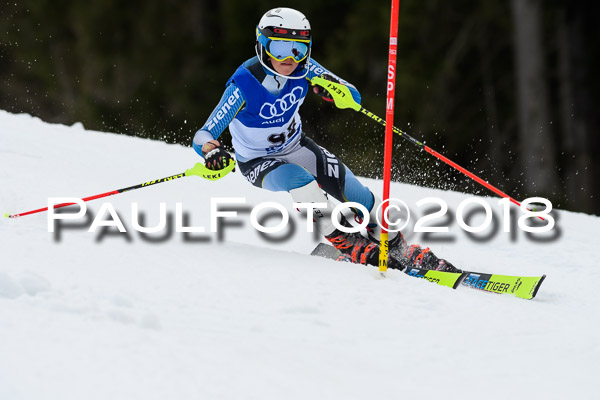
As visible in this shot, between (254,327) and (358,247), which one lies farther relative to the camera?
(358,247)

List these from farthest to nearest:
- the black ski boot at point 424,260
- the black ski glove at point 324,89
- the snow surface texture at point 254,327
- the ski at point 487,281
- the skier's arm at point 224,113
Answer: the black ski glove at point 324,89 → the black ski boot at point 424,260 → the skier's arm at point 224,113 → the ski at point 487,281 → the snow surface texture at point 254,327

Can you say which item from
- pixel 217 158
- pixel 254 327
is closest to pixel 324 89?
pixel 217 158

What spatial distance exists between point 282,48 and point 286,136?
56 centimetres

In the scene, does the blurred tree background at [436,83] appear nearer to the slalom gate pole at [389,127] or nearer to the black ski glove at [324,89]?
the black ski glove at [324,89]

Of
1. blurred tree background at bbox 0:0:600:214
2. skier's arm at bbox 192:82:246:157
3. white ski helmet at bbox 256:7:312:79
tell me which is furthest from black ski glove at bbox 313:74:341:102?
blurred tree background at bbox 0:0:600:214

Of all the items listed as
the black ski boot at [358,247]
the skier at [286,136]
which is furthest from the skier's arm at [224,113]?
the black ski boot at [358,247]

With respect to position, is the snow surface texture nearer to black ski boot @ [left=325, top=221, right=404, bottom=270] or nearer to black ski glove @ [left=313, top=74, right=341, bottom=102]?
black ski boot @ [left=325, top=221, right=404, bottom=270]

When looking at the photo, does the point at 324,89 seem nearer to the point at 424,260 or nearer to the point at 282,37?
the point at 282,37

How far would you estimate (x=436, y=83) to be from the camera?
14836 millimetres

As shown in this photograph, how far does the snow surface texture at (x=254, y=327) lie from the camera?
7.70 feet

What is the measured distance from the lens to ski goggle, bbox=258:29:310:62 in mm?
4285

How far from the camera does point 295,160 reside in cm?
467

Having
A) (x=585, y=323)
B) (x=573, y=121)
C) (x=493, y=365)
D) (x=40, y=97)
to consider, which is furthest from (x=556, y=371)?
(x=40, y=97)

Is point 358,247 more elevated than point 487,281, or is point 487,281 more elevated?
point 358,247
